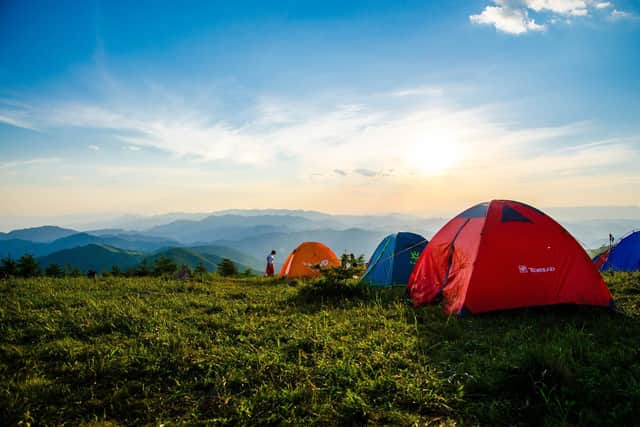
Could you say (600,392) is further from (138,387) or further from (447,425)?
(138,387)

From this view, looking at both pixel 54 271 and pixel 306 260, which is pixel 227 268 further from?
pixel 54 271

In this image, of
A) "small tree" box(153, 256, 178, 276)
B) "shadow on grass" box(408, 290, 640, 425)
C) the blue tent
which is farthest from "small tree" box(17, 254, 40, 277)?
the blue tent

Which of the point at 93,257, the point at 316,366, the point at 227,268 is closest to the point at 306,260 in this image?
the point at 227,268

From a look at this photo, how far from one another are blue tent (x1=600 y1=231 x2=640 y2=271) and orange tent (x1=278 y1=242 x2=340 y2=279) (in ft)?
41.9

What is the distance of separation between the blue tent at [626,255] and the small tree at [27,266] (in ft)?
80.4

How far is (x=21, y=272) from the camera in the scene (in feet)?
44.8

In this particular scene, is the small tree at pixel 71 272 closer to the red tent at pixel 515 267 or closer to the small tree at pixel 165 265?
the small tree at pixel 165 265

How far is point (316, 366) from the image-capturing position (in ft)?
16.1

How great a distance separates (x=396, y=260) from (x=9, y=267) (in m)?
16.2

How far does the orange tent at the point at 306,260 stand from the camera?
18484 millimetres

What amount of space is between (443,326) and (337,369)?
2913 mm

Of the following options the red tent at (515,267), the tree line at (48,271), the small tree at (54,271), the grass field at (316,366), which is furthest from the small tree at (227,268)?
the red tent at (515,267)

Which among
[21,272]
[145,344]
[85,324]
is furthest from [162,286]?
[21,272]

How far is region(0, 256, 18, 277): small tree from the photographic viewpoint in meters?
13.4
